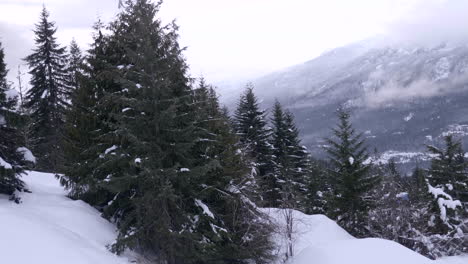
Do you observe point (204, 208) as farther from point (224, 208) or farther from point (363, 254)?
point (363, 254)

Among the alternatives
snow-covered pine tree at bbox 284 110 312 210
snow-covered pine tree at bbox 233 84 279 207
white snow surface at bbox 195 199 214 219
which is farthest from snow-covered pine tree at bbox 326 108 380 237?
white snow surface at bbox 195 199 214 219

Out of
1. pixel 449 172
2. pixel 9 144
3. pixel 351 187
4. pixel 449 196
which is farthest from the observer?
pixel 449 172

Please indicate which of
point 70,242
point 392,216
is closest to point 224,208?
point 70,242

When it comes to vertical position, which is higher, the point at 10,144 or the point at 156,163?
the point at 10,144

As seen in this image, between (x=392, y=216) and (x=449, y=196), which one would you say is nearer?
(x=392, y=216)

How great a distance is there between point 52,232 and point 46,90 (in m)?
24.2

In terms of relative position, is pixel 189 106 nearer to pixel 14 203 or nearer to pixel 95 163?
pixel 95 163

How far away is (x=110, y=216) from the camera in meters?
13.3

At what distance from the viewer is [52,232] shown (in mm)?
8953

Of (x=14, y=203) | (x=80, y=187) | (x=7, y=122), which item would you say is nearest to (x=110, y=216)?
(x=80, y=187)

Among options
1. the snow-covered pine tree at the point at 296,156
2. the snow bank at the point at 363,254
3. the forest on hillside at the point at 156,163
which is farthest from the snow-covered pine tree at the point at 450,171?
the snow bank at the point at 363,254

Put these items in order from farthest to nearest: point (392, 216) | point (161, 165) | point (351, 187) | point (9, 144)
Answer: point (351, 187)
point (392, 216)
point (161, 165)
point (9, 144)

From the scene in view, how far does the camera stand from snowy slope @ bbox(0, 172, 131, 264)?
779 cm

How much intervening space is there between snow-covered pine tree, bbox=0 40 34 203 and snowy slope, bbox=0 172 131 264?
1.63 ft
